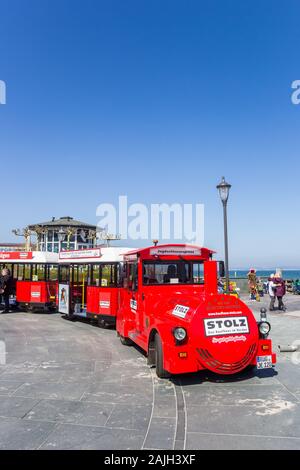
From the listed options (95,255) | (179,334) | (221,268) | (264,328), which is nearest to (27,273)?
(95,255)

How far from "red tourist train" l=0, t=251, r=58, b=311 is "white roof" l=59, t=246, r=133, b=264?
1.49 meters

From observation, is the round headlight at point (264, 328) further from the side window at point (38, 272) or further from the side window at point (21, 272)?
the side window at point (21, 272)

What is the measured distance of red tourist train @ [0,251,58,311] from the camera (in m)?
16.9

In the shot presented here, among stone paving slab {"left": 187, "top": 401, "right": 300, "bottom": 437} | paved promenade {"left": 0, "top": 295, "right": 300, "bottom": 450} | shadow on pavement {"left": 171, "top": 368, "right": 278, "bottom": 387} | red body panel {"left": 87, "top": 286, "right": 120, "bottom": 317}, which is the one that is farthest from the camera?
red body panel {"left": 87, "top": 286, "right": 120, "bottom": 317}

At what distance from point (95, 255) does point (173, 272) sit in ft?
17.7

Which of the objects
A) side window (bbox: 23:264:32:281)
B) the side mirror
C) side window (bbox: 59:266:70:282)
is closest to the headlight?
the side mirror

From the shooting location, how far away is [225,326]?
20.8 feet

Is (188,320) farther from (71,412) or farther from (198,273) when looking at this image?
(198,273)

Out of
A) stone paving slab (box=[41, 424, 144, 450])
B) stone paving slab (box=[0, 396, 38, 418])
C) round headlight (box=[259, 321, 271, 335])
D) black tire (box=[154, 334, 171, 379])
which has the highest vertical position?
round headlight (box=[259, 321, 271, 335])

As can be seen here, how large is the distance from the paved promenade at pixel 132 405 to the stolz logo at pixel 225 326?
0.94 metres

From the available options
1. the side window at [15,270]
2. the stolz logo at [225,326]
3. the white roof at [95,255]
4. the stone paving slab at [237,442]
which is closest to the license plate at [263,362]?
the stolz logo at [225,326]

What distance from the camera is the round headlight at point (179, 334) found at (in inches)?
245

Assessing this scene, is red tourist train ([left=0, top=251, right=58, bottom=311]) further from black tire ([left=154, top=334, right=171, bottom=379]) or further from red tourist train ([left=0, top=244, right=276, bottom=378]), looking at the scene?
black tire ([left=154, top=334, right=171, bottom=379])

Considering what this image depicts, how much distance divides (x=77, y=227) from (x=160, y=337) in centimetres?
4367
